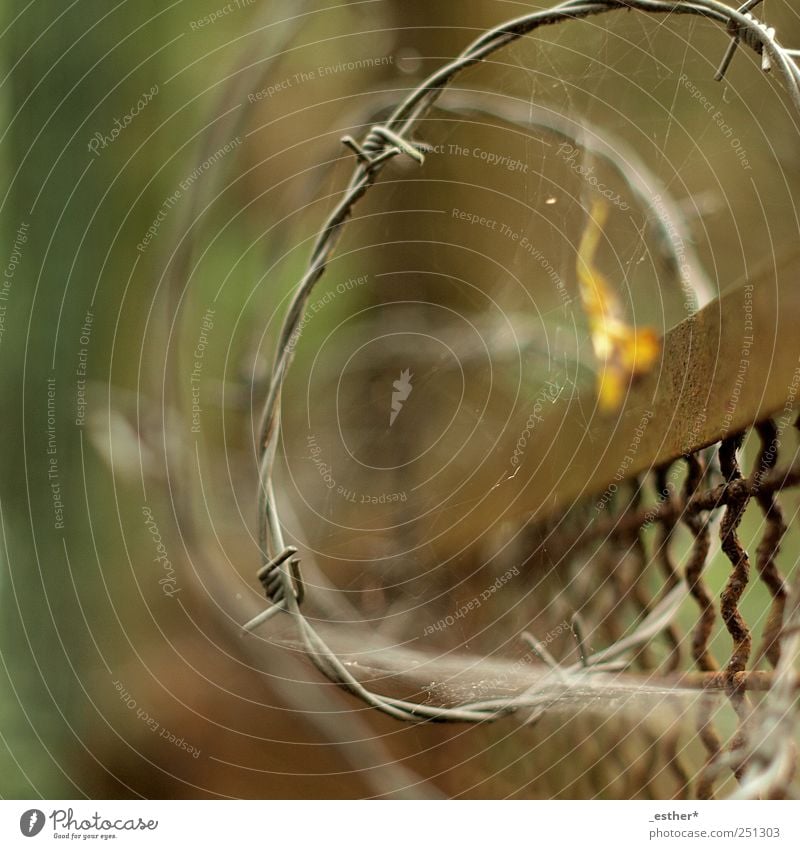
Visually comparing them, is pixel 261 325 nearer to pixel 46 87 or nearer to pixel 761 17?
pixel 46 87

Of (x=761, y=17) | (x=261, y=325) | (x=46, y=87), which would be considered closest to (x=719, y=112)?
(x=761, y=17)
